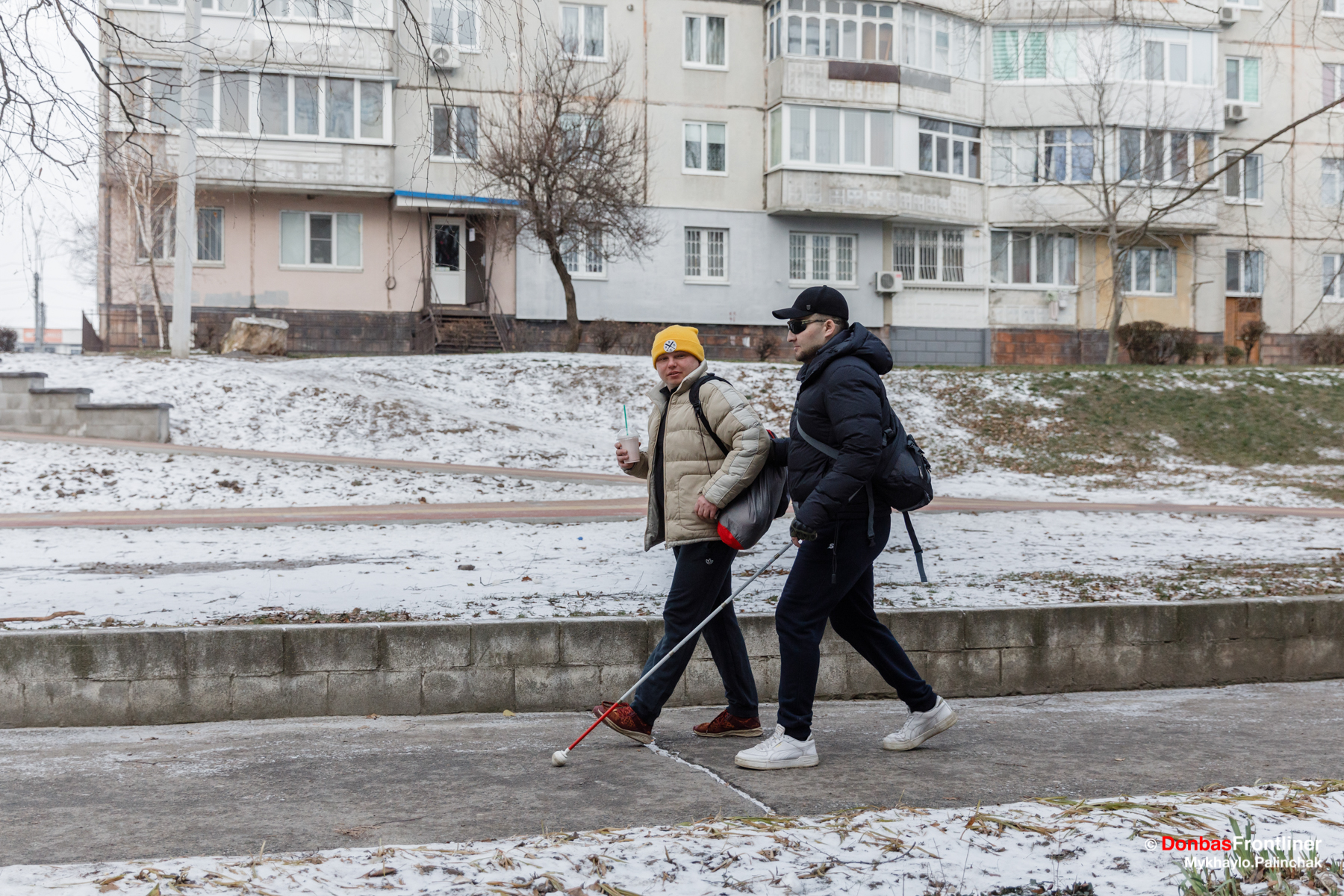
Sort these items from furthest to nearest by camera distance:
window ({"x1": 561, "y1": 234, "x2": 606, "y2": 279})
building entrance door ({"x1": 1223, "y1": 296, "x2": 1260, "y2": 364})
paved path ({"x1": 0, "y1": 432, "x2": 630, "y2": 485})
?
building entrance door ({"x1": 1223, "y1": 296, "x2": 1260, "y2": 364}), window ({"x1": 561, "y1": 234, "x2": 606, "y2": 279}), paved path ({"x1": 0, "y1": 432, "x2": 630, "y2": 485})

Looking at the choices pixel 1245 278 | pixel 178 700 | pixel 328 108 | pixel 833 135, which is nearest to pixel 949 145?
pixel 833 135

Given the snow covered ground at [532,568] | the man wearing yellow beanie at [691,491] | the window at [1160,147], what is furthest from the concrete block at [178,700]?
the window at [1160,147]

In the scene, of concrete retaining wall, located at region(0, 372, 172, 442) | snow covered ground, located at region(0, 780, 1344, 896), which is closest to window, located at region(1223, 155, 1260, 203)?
concrete retaining wall, located at region(0, 372, 172, 442)

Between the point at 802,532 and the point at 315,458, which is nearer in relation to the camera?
the point at 802,532

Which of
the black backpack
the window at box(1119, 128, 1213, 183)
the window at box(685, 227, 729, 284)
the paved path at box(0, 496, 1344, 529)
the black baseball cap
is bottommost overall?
the paved path at box(0, 496, 1344, 529)

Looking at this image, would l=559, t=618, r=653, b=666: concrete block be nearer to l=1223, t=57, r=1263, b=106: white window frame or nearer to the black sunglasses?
the black sunglasses

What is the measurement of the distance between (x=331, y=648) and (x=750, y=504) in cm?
262

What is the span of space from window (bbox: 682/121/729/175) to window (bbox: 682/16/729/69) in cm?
161

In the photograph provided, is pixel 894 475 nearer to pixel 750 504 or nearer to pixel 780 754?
pixel 750 504

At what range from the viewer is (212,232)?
29.3 metres

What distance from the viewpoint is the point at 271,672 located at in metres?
6.33

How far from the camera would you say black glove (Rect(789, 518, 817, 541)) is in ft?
15.7

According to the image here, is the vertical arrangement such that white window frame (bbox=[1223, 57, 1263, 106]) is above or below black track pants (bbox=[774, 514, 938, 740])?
above

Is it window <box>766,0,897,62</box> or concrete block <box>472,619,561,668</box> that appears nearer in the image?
concrete block <box>472,619,561,668</box>
